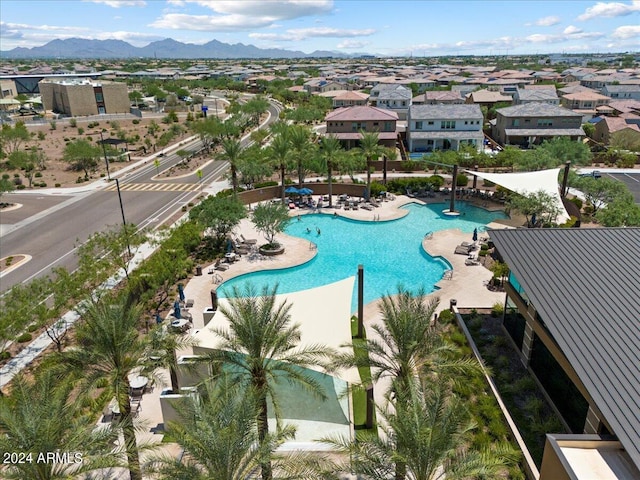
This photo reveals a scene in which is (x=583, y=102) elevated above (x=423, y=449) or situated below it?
above

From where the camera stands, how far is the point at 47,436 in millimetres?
12047

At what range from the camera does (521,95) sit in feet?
318

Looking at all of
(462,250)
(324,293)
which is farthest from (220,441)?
(462,250)

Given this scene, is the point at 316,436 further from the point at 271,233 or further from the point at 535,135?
the point at 535,135

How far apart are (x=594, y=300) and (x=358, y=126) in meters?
56.8

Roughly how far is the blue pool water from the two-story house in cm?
2306

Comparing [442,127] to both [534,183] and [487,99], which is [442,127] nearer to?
[534,183]

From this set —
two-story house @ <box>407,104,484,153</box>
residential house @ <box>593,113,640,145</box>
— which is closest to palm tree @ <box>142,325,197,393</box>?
two-story house @ <box>407,104,484,153</box>

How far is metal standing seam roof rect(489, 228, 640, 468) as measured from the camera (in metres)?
14.4

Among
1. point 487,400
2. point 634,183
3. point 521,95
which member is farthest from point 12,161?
point 521,95

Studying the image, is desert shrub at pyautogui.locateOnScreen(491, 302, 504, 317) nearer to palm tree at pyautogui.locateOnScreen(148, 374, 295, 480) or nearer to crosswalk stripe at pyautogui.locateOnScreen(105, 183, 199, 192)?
palm tree at pyautogui.locateOnScreen(148, 374, 295, 480)

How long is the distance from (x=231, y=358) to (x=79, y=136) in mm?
87227

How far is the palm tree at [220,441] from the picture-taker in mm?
→ 11603

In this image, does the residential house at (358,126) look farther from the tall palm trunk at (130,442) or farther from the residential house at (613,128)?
the tall palm trunk at (130,442)
